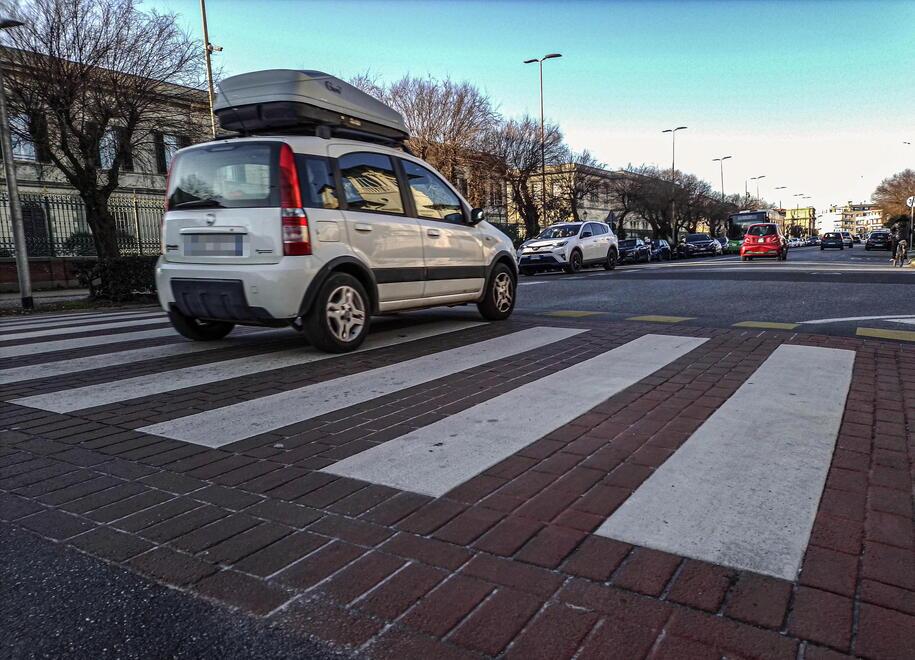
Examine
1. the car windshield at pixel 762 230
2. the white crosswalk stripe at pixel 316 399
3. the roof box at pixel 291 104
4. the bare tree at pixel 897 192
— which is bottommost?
the white crosswalk stripe at pixel 316 399

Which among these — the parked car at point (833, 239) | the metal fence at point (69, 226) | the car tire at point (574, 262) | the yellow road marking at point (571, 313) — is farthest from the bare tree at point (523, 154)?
A: the parked car at point (833, 239)

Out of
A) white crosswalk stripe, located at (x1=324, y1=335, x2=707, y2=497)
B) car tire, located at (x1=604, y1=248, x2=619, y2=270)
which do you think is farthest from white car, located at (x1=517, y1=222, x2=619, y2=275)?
white crosswalk stripe, located at (x1=324, y1=335, x2=707, y2=497)

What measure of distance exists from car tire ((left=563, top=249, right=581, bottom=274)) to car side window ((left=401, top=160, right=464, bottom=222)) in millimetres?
14758

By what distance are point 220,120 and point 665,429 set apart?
16.8 ft

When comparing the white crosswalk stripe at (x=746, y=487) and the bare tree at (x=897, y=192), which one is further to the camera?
the bare tree at (x=897, y=192)

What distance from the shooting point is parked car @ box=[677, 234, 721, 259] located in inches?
1811

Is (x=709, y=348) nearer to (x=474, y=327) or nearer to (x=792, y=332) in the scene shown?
(x=792, y=332)

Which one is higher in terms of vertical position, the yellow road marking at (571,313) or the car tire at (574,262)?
the car tire at (574,262)

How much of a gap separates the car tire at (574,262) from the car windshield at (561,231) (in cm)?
72

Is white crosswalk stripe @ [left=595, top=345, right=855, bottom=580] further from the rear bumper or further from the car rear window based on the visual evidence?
the car rear window

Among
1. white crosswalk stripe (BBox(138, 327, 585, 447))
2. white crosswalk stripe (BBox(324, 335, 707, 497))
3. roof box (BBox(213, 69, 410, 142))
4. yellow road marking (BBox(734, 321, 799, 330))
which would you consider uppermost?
roof box (BBox(213, 69, 410, 142))

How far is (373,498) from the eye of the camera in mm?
2582

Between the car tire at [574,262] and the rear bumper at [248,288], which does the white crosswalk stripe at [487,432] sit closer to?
the rear bumper at [248,288]

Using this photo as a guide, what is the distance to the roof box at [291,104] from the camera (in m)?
5.59
